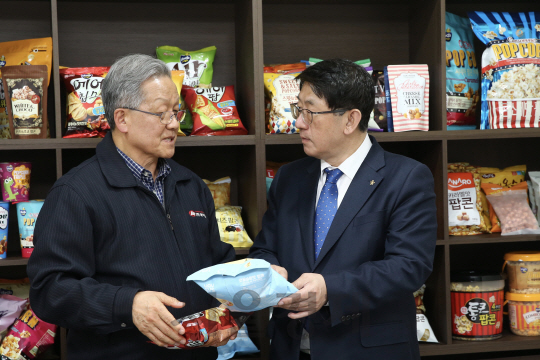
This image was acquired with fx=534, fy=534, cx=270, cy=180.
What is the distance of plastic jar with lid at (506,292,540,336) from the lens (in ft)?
8.39

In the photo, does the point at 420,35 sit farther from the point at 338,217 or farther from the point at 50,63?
the point at 50,63

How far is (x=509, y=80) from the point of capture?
99.7 inches

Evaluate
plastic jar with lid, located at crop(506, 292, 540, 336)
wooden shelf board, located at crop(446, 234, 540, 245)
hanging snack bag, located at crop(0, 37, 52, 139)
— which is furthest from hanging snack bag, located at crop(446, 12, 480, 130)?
hanging snack bag, located at crop(0, 37, 52, 139)

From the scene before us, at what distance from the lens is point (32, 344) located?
2301mm

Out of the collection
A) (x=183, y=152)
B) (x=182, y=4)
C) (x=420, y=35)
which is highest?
(x=182, y=4)

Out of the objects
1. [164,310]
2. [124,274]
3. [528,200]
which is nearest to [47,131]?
[124,274]

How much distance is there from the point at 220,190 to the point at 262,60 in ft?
2.22

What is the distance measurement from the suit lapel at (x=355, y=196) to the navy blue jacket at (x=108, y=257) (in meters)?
0.45

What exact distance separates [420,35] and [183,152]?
52.8 inches

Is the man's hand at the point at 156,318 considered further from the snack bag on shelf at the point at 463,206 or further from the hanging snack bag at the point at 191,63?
the snack bag on shelf at the point at 463,206

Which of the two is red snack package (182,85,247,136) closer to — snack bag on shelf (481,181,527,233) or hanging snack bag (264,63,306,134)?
hanging snack bag (264,63,306,134)

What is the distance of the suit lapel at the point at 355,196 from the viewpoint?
1.76m

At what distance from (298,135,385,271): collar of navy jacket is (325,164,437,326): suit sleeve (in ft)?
0.35

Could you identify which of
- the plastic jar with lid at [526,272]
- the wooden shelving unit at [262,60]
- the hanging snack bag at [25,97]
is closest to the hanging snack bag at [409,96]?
the wooden shelving unit at [262,60]
